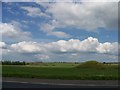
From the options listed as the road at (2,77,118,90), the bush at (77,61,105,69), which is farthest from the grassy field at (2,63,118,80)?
the road at (2,77,118,90)

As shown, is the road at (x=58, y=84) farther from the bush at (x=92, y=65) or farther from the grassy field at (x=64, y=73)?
the bush at (x=92, y=65)

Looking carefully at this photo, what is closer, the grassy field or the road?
the road

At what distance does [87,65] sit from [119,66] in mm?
9080

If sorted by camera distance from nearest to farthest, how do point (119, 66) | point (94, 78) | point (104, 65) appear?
point (94, 78) → point (119, 66) → point (104, 65)

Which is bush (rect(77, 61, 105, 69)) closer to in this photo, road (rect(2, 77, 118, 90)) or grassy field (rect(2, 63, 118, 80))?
grassy field (rect(2, 63, 118, 80))

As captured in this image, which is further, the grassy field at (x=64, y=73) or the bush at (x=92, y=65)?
the bush at (x=92, y=65)

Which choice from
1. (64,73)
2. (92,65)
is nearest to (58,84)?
(64,73)

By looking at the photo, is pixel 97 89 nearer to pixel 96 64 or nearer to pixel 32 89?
pixel 32 89

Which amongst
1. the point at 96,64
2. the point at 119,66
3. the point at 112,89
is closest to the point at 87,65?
the point at 96,64

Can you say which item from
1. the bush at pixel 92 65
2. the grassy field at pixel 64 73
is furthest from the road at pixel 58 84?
the bush at pixel 92 65

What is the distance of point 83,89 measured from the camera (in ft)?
60.8

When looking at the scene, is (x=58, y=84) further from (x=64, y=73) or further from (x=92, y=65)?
(x=92, y=65)

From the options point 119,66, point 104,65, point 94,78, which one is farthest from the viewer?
point 104,65

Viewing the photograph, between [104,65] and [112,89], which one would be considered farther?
[104,65]
